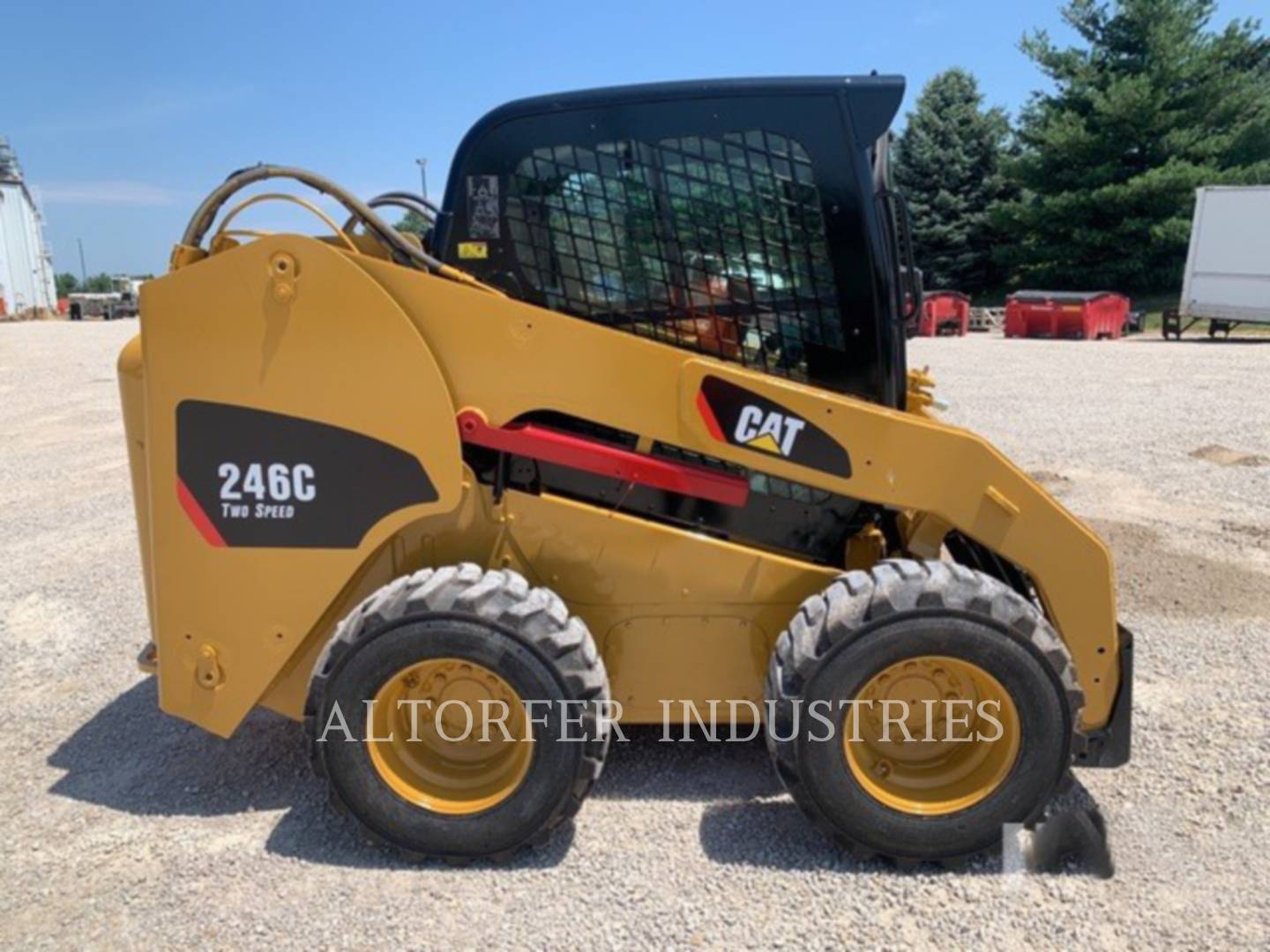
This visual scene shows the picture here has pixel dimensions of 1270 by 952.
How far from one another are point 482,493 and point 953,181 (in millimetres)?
38624

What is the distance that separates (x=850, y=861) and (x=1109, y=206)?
34.3 m

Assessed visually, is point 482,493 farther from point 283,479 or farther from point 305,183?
point 305,183

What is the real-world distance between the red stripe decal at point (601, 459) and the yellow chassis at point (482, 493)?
2.7 inches

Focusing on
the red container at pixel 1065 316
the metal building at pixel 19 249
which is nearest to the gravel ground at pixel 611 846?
the red container at pixel 1065 316

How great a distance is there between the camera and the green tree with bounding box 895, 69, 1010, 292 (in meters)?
37.2

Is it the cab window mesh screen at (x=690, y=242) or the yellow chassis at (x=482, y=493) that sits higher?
the cab window mesh screen at (x=690, y=242)

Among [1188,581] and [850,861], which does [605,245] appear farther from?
[1188,581]

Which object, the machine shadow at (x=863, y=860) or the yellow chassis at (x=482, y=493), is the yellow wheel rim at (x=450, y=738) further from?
the machine shadow at (x=863, y=860)

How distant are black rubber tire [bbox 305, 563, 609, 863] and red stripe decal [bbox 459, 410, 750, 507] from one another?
17.1 inches

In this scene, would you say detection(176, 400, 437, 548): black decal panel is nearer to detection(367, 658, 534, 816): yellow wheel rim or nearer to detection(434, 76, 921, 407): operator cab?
detection(367, 658, 534, 816): yellow wheel rim

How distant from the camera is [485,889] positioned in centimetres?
300

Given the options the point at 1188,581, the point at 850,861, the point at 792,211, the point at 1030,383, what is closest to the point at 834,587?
the point at 850,861

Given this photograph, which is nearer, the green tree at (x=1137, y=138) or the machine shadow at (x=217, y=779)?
the machine shadow at (x=217, y=779)

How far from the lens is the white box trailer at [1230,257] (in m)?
22.4
